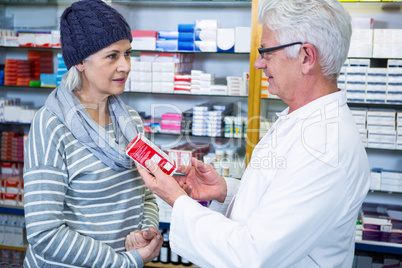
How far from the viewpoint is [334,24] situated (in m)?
1.50

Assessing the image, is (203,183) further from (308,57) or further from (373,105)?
(373,105)

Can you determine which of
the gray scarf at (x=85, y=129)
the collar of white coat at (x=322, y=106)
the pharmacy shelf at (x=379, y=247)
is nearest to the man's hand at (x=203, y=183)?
the gray scarf at (x=85, y=129)

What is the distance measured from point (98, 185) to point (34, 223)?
0.93 ft

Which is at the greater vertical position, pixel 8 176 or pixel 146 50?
pixel 146 50

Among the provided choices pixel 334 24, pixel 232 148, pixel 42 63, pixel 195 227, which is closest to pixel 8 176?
pixel 42 63

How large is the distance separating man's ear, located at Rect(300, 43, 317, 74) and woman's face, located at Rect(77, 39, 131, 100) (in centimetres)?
80

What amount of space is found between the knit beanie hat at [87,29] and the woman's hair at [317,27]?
69 cm

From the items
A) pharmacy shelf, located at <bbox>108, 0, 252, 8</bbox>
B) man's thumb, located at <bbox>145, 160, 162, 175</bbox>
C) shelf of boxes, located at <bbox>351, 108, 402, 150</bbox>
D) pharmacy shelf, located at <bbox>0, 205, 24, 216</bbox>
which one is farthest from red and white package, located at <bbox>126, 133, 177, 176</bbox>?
pharmacy shelf, located at <bbox>0, 205, 24, 216</bbox>

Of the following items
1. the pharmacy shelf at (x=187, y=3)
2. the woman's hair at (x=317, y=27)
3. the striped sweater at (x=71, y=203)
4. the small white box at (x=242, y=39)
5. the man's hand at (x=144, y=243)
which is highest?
the pharmacy shelf at (x=187, y=3)

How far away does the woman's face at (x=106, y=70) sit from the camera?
186 cm

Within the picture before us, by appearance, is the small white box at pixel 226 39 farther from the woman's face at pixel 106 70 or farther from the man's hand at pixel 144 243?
the man's hand at pixel 144 243

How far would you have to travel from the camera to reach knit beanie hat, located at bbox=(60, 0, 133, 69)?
5.79 feet

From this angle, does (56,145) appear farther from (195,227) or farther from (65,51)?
(195,227)

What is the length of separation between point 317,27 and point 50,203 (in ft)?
3.89
